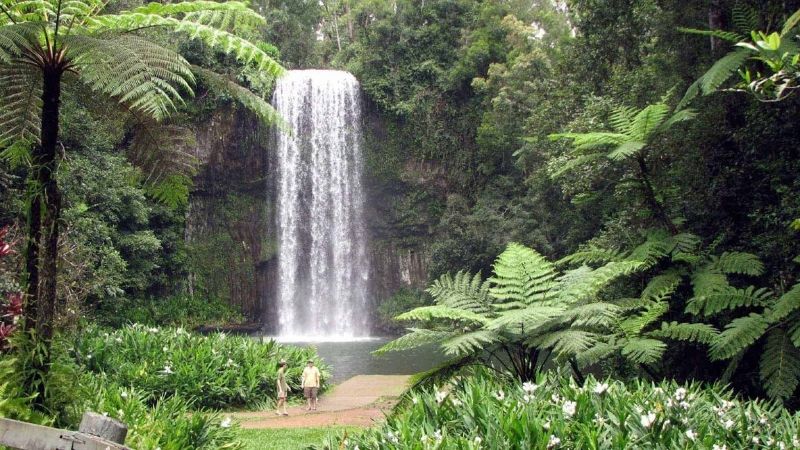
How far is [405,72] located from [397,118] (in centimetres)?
172

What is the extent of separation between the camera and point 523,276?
5500 mm

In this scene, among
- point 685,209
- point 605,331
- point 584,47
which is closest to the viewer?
point 605,331

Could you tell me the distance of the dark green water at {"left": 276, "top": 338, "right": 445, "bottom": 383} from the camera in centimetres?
1384

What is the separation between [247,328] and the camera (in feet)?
80.5

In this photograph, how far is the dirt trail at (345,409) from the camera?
7980 mm

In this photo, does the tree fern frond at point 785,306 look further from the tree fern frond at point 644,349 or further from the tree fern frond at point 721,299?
the tree fern frond at point 644,349

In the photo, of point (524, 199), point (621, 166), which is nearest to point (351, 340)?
point (524, 199)

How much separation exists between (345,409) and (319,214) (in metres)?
16.7

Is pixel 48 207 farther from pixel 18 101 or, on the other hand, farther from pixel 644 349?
pixel 644 349

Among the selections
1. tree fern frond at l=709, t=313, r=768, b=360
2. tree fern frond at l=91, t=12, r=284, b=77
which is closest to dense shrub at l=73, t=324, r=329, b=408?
tree fern frond at l=91, t=12, r=284, b=77

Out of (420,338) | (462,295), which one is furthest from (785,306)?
(420,338)

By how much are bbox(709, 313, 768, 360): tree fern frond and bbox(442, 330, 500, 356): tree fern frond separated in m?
1.63

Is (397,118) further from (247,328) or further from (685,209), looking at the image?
(685,209)

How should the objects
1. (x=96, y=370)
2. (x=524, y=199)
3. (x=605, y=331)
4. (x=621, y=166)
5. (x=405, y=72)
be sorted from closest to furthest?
(x=605, y=331)
(x=96, y=370)
(x=621, y=166)
(x=524, y=199)
(x=405, y=72)
